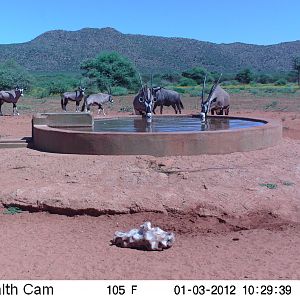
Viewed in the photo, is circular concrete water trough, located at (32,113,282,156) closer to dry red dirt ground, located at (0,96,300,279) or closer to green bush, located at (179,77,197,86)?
dry red dirt ground, located at (0,96,300,279)

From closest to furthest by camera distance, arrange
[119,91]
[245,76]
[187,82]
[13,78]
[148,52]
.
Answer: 1. [119,91]
2. [13,78]
3. [187,82]
4. [245,76]
5. [148,52]

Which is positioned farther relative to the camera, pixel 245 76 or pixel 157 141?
pixel 245 76

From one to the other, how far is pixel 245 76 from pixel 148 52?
25836mm

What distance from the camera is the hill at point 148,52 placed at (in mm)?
89062

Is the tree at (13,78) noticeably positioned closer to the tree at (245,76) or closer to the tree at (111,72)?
the tree at (111,72)

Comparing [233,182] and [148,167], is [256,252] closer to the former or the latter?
[233,182]

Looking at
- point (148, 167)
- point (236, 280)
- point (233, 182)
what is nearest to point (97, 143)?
point (148, 167)

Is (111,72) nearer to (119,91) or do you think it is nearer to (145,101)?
(119,91)

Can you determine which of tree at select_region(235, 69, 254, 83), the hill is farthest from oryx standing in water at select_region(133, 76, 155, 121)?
the hill

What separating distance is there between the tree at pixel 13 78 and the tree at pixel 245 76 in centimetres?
2692

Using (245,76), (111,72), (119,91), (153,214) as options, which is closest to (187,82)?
(245,76)

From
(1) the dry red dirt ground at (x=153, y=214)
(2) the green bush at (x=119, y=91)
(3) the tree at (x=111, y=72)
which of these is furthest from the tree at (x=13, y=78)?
(1) the dry red dirt ground at (x=153, y=214)

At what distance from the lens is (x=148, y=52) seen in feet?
296
